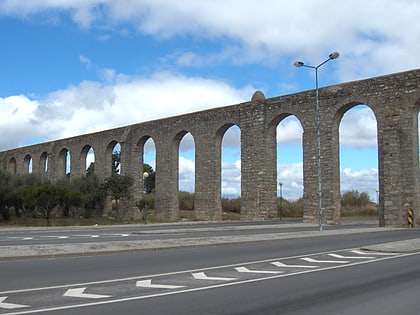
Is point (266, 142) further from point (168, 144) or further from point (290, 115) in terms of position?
point (168, 144)

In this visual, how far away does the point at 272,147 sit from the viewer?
36062 mm

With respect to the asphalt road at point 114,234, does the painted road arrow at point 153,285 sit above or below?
below

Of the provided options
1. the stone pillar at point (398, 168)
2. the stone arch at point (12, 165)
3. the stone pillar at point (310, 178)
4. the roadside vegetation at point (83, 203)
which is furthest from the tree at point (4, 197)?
the stone pillar at point (398, 168)

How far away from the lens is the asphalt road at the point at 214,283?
6.82 metres

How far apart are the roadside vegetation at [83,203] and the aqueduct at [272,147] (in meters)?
2.61

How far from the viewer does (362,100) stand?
100 feet

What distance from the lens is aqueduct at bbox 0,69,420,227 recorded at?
2872cm

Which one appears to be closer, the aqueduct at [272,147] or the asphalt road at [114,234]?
the asphalt road at [114,234]

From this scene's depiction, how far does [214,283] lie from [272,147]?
2782 centimetres

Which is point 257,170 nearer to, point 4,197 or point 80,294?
point 4,197

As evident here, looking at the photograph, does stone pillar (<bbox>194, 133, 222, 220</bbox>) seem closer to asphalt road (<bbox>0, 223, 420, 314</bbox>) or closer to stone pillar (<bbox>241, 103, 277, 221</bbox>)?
stone pillar (<bbox>241, 103, 277, 221</bbox>)

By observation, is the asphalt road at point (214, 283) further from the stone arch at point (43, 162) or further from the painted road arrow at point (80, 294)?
the stone arch at point (43, 162)

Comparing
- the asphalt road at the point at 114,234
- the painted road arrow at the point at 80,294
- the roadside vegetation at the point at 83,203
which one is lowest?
the painted road arrow at the point at 80,294

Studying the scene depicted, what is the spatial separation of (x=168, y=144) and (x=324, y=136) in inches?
585
